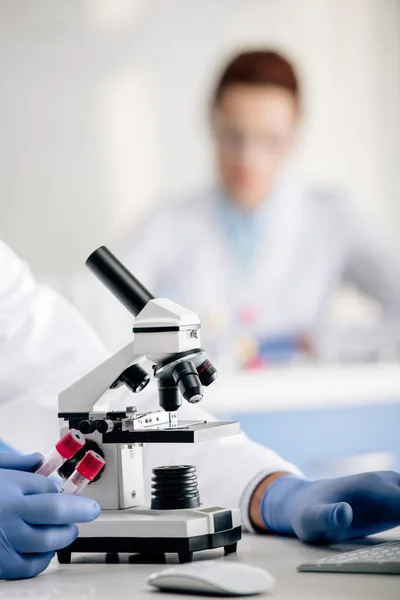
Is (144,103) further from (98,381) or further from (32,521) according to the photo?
(32,521)

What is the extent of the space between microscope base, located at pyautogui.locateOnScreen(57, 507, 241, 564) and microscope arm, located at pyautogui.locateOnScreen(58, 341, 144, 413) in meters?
0.13

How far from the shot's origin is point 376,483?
4.09ft

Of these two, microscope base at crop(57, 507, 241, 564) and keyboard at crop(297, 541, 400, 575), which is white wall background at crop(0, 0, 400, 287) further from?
keyboard at crop(297, 541, 400, 575)

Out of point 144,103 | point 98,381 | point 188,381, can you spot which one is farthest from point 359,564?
point 144,103

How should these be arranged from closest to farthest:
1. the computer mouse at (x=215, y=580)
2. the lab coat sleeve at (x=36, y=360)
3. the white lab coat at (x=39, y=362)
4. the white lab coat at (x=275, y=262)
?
the computer mouse at (x=215, y=580) → the white lab coat at (x=39, y=362) → the lab coat sleeve at (x=36, y=360) → the white lab coat at (x=275, y=262)

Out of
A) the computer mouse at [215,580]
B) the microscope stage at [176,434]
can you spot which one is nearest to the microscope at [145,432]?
the microscope stage at [176,434]

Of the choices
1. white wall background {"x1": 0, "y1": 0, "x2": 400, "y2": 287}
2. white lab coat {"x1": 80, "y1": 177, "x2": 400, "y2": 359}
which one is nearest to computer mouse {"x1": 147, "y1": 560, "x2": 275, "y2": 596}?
white lab coat {"x1": 80, "y1": 177, "x2": 400, "y2": 359}

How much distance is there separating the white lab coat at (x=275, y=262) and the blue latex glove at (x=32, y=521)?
3.85 m

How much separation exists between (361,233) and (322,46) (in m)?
1.17

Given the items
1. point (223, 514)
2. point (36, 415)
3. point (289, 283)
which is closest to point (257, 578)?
point (223, 514)

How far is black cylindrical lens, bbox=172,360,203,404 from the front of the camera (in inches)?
42.8

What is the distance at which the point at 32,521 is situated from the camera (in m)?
1.05

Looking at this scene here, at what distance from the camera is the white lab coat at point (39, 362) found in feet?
4.94

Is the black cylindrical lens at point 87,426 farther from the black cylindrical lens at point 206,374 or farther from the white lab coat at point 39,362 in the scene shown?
Answer: the white lab coat at point 39,362
